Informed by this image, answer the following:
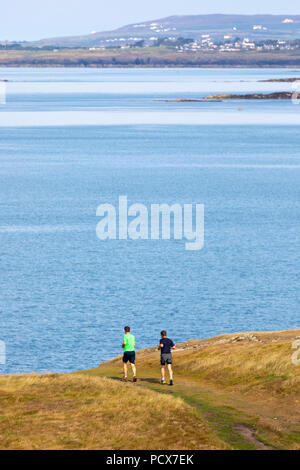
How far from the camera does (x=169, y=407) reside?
1094 inches

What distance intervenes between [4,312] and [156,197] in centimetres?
5438

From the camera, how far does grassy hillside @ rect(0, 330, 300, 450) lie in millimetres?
25109

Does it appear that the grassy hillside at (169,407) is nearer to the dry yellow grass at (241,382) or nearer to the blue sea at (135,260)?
the dry yellow grass at (241,382)

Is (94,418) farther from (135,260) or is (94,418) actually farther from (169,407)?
(135,260)

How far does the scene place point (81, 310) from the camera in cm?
6122

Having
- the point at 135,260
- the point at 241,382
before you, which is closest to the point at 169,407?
the point at 241,382

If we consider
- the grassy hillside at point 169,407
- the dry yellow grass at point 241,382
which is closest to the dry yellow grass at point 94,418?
the grassy hillside at point 169,407

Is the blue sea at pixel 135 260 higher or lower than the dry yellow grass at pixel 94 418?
lower

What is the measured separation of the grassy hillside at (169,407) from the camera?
25109 millimetres

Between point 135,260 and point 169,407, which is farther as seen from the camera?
point 135,260

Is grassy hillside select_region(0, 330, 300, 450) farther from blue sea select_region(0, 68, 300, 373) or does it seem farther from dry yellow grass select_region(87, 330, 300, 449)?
→ blue sea select_region(0, 68, 300, 373)

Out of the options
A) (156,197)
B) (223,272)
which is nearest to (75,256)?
(223,272)

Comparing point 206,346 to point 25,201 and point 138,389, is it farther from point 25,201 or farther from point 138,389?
point 25,201

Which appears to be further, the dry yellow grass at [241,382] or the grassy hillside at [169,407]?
the dry yellow grass at [241,382]
